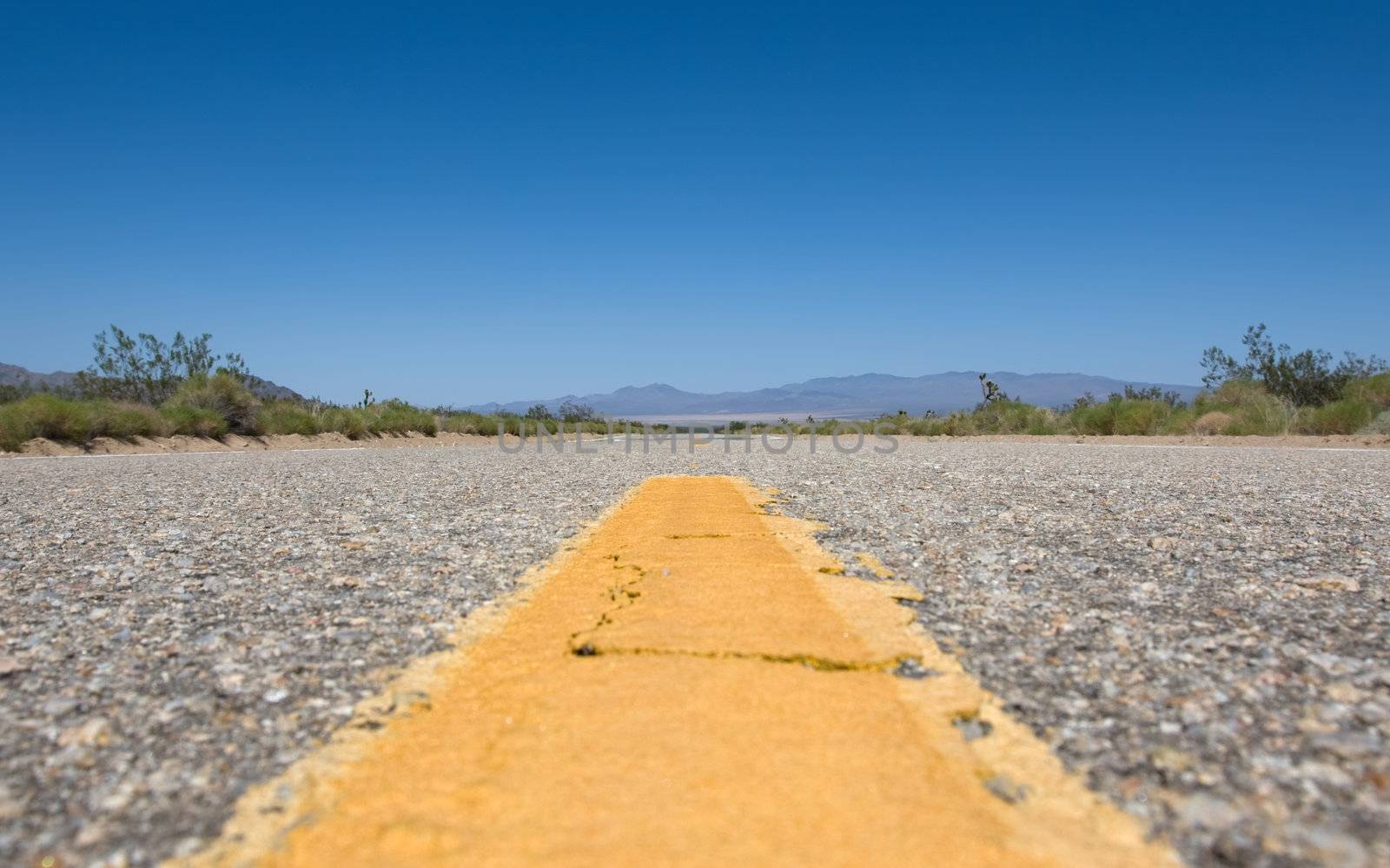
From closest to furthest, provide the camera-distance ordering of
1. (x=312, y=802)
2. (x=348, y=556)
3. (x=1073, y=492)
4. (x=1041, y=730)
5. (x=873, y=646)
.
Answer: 1. (x=312, y=802)
2. (x=1041, y=730)
3. (x=873, y=646)
4. (x=348, y=556)
5. (x=1073, y=492)

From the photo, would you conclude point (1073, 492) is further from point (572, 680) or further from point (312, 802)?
point (312, 802)

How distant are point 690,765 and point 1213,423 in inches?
1063

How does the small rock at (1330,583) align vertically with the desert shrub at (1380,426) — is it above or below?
below

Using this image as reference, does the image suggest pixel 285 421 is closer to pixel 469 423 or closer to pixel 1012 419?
pixel 469 423

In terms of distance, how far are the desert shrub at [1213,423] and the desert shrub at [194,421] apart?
2832cm

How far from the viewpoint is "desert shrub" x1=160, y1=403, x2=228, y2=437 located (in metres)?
21.0

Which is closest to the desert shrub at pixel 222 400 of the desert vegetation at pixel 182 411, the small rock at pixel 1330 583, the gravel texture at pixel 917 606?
the desert vegetation at pixel 182 411

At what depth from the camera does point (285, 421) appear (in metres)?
24.7

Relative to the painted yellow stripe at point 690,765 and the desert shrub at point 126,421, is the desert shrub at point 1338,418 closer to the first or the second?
the painted yellow stripe at point 690,765

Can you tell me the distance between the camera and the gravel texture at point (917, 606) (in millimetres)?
2076

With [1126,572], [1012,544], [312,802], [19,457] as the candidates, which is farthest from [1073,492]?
[19,457]

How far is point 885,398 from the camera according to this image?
150625 millimetres

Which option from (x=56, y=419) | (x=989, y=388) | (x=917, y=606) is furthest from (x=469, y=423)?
(x=917, y=606)

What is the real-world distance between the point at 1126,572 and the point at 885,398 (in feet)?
492
